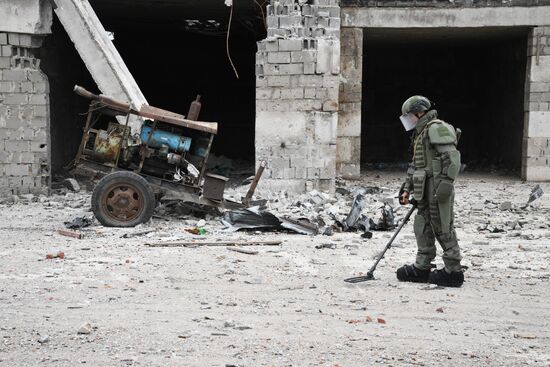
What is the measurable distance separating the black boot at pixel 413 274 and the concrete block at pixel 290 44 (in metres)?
5.82

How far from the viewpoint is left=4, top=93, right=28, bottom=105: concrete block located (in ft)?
37.4

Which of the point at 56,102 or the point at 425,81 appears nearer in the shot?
the point at 56,102

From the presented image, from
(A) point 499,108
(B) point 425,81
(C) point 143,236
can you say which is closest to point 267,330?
(C) point 143,236

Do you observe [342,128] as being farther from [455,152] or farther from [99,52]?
[455,152]

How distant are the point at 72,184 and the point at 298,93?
4084 mm

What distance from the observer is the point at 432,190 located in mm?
6277

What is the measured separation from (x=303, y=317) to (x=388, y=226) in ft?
13.5

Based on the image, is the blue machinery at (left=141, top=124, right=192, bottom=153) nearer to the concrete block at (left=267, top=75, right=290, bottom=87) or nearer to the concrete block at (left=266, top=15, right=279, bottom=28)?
the concrete block at (left=267, top=75, right=290, bottom=87)

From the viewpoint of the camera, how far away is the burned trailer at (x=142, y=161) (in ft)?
28.8

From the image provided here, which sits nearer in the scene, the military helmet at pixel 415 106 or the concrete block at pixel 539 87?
the military helmet at pixel 415 106

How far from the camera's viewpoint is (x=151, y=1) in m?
13.9

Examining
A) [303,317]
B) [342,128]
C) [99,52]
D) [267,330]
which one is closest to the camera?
[267,330]

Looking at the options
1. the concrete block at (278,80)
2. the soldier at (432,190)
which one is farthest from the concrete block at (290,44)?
the soldier at (432,190)

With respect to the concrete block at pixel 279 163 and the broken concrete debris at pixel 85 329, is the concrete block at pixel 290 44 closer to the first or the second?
the concrete block at pixel 279 163
